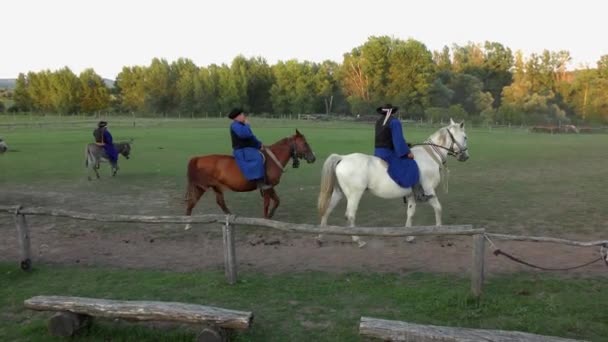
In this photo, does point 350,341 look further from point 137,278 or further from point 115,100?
point 115,100

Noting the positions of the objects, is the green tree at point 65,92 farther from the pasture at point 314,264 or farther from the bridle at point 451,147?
the bridle at point 451,147

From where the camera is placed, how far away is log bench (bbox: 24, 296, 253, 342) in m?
4.42

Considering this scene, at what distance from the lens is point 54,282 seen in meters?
6.48

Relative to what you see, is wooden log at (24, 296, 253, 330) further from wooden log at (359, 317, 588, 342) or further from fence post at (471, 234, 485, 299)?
fence post at (471, 234, 485, 299)

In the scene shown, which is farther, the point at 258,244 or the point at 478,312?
the point at 258,244

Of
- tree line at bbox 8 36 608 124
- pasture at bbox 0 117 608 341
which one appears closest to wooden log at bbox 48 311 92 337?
pasture at bbox 0 117 608 341

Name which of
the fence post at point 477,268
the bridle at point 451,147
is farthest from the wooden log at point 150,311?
the bridle at point 451,147

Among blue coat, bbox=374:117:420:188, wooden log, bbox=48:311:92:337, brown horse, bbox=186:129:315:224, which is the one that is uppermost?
blue coat, bbox=374:117:420:188

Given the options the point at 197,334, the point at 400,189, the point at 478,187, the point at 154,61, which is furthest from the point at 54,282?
the point at 154,61

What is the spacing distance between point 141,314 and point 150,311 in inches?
4.0

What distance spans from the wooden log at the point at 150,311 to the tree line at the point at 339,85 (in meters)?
61.4

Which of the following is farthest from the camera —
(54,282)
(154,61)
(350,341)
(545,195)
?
(154,61)

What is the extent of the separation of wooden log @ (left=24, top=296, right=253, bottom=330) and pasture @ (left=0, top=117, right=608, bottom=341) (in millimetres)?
370

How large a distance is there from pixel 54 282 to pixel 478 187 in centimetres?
1169
